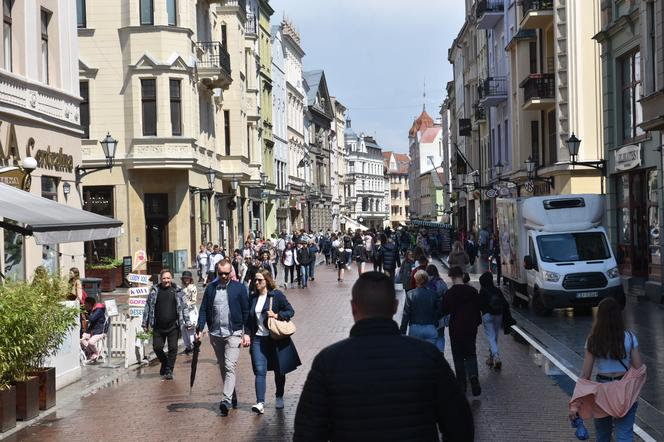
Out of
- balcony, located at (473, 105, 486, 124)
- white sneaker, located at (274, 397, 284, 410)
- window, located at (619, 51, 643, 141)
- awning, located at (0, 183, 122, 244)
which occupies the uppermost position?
balcony, located at (473, 105, 486, 124)

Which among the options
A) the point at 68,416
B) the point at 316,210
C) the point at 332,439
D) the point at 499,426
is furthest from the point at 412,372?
the point at 316,210

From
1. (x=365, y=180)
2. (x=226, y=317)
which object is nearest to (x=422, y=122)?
(x=365, y=180)

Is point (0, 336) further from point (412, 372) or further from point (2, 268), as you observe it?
point (2, 268)

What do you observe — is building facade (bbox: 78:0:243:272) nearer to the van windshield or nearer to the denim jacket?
the van windshield

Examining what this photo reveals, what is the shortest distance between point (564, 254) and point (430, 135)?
132 metres

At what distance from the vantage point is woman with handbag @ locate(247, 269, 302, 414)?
1162 cm

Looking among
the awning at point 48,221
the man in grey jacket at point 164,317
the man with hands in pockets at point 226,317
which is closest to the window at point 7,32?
the awning at point 48,221

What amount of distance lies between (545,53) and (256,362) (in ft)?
100

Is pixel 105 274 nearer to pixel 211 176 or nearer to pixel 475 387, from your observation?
pixel 211 176

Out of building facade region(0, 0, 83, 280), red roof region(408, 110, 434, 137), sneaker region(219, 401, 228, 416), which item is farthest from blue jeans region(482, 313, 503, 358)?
red roof region(408, 110, 434, 137)

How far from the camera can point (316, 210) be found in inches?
3858

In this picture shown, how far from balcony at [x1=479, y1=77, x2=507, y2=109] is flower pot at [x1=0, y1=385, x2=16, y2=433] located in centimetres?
3930

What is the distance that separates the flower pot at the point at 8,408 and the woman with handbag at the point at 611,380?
6.34 m

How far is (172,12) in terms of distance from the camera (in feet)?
119
